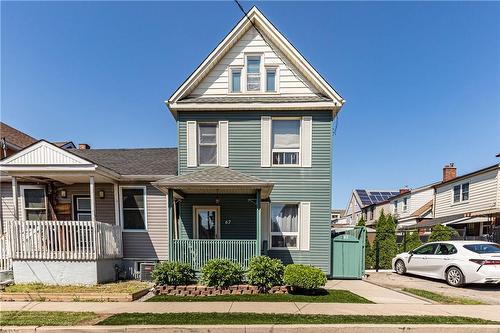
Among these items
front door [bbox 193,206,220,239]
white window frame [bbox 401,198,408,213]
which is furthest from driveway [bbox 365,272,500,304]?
white window frame [bbox 401,198,408,213]

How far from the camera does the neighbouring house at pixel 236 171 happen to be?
8.69 meters

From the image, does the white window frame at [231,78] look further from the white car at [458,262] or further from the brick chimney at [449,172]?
the brick chimney at [449,172]

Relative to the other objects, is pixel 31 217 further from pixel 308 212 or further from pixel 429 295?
pixel 429 295

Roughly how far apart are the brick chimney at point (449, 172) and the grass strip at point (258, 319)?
1817 centimetres

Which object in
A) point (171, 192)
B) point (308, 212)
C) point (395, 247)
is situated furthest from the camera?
point (395, 247)

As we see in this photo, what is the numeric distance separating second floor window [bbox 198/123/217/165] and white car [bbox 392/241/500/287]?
8.40m

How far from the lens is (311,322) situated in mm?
4617

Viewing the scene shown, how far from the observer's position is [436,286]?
312 inches

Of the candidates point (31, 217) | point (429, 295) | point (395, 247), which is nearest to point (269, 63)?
point (429, 295)

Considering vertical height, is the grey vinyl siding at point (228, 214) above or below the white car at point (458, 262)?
above

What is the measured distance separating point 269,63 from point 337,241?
6.93 m

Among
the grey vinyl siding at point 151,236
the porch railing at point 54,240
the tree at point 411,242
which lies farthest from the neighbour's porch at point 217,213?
the tree at point 411,242

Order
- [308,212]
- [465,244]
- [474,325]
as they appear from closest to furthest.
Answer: [474,325]
[465,244]
[308,212]

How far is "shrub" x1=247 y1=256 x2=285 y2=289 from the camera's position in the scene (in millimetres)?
6793
